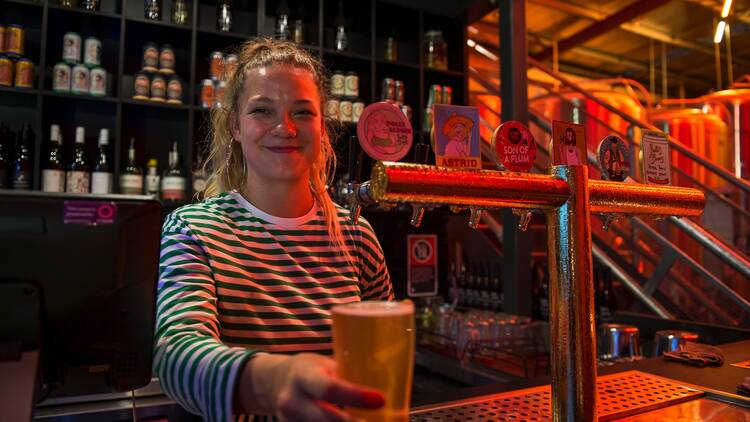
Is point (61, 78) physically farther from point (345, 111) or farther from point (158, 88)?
point (345, 111)

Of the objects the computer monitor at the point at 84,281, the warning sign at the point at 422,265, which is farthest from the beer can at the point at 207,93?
the computer monitor at the point at 84,281

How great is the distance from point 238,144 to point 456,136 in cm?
77

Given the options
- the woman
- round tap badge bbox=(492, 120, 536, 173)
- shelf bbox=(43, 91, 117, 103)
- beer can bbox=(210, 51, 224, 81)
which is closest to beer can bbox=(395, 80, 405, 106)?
beer can bbox=(210, 51, 224, 81)

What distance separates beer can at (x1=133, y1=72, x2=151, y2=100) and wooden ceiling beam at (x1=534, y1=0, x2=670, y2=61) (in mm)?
3949

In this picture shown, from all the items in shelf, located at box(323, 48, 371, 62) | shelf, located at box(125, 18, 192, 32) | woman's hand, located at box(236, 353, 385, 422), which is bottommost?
woman's hand, located at box(236, 353, 385, 422)

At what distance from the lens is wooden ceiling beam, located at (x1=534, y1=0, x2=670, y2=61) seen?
4.42m

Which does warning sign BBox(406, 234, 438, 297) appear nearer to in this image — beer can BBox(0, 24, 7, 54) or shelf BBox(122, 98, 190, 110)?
shelf BBox(122, 98, 190, 110)

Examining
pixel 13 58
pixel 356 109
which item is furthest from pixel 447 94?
pixel 13 58

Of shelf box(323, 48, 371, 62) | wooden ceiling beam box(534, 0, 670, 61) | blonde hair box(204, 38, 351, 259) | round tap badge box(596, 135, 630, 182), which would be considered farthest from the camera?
wooden ceiling beam box(534, 0, 670, 61)

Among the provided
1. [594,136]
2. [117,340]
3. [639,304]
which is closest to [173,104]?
[117,340]

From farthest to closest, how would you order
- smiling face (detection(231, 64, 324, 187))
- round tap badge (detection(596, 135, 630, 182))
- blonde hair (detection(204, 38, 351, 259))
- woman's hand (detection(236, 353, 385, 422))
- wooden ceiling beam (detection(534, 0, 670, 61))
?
wooden ceiling beam (detection(534, 0, 670, 61)) → blonde hair (detection(204, 38, 351, 259)) → smiling face (detection(231, 64, 324, 187)) → round tap badge (detection(596, 135, 630, 182)) → woman's hand (detection(236, 353, 385, 422))

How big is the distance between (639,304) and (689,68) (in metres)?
5.56

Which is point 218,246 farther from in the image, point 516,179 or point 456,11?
point 456,11

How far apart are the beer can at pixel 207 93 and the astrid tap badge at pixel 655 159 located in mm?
2409
